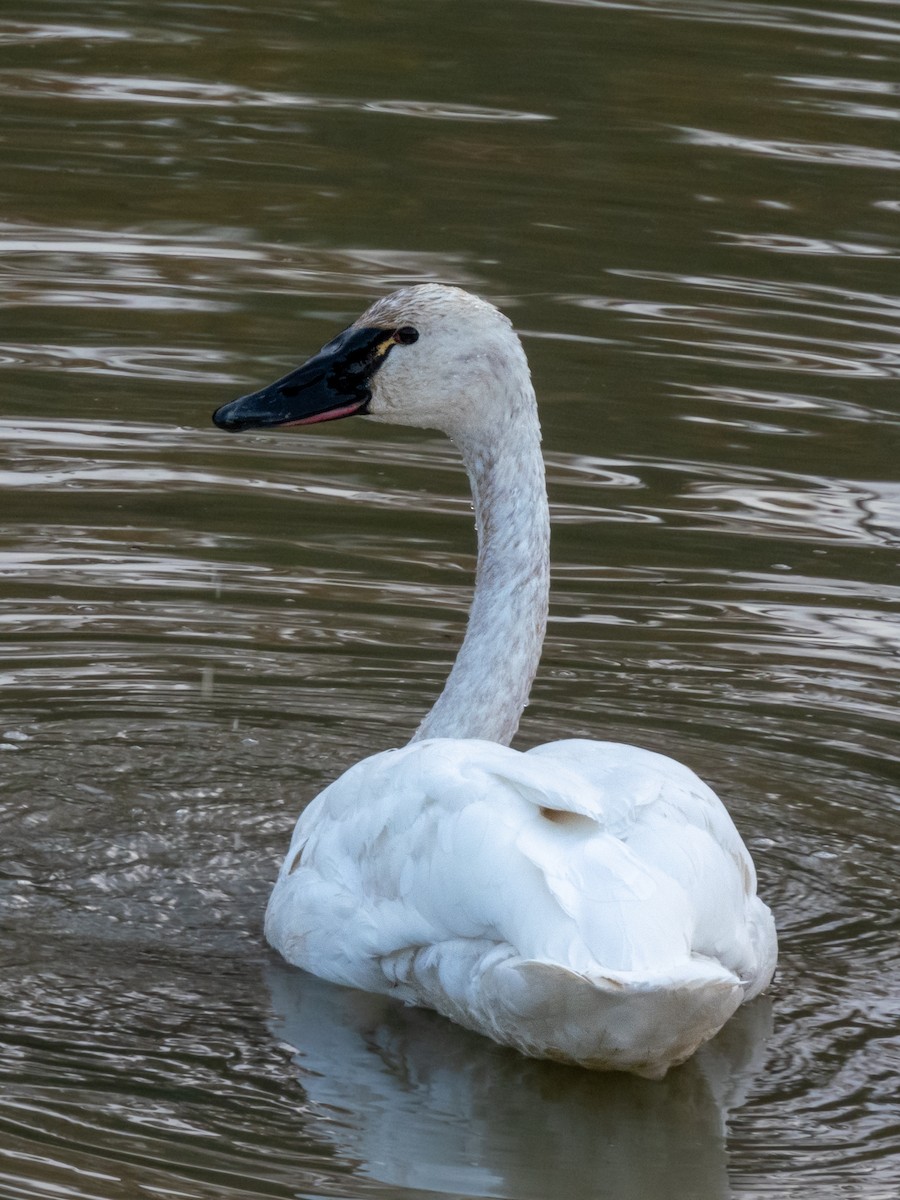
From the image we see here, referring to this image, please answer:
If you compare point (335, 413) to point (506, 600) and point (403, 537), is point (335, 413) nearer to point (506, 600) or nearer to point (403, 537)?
point (506, 600)

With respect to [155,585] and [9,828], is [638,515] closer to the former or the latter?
[155,585]

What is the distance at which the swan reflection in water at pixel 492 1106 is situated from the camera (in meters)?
4.90

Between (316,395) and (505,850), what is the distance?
6.15 feet

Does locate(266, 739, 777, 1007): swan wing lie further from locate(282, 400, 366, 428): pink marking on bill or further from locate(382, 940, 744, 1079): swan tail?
locate(282, 400, 366, 428): pink marking on bill

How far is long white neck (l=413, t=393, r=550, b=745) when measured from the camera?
6.21 meters

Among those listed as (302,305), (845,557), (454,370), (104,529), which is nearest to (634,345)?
(302,305)

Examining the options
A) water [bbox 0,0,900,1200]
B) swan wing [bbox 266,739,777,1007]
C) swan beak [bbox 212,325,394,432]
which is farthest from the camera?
swan beak [bbox 212,325,394,432]

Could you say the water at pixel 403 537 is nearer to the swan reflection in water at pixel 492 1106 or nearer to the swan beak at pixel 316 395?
the swan reflection in water at pixel 492 1106

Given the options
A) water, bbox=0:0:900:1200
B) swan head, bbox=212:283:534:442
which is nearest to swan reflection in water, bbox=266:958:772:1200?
water, bbox=0:0:900:1200

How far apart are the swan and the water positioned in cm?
21

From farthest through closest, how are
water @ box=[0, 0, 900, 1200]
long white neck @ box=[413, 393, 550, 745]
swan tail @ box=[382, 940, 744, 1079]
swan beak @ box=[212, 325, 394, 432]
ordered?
swan beak @ box=[212, 325, 394, 432], long white neck @ box=[413, 393, 550, 745], water @ box=[0, 0, 900, 1200], swan tail @ box=[382, 940, 744, 1079]

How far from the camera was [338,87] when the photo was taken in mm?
13453

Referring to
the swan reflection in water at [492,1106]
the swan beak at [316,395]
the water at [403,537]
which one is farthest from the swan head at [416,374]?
the swan reflection in water at [492,1106]

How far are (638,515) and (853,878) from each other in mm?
2758
